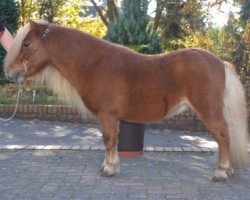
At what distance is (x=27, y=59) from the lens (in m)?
6.23

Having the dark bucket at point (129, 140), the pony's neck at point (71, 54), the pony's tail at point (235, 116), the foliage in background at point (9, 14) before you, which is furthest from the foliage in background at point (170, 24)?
the pony's tail at point (235, 116)

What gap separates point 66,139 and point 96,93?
3.73m

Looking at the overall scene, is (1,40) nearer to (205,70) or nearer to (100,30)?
(205,70)

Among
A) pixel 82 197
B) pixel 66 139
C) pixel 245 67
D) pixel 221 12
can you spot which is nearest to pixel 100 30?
pixel 221 12

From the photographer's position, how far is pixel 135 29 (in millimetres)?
12195

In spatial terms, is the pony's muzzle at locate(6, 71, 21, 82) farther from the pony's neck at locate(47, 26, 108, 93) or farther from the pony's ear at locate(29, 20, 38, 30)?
the pony's ear at locate(29, 20, 38, 30)

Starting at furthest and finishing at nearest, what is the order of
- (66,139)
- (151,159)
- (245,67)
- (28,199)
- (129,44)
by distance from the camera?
(245,67), (129,44), (66,139), (151,159), (28,199)

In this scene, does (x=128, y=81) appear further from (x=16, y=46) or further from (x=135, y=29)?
(x=135, y=29)

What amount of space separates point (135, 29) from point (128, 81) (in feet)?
20.1

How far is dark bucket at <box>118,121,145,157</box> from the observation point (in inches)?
307

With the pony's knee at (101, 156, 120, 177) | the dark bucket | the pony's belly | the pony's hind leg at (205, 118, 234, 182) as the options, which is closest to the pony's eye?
the pony's knee at (101, 156, 120, 177)

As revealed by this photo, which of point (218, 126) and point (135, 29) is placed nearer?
point (218, 126)

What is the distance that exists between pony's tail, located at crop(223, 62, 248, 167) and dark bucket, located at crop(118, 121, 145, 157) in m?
1.89

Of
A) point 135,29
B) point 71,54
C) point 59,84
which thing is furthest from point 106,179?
A: point 135,29
